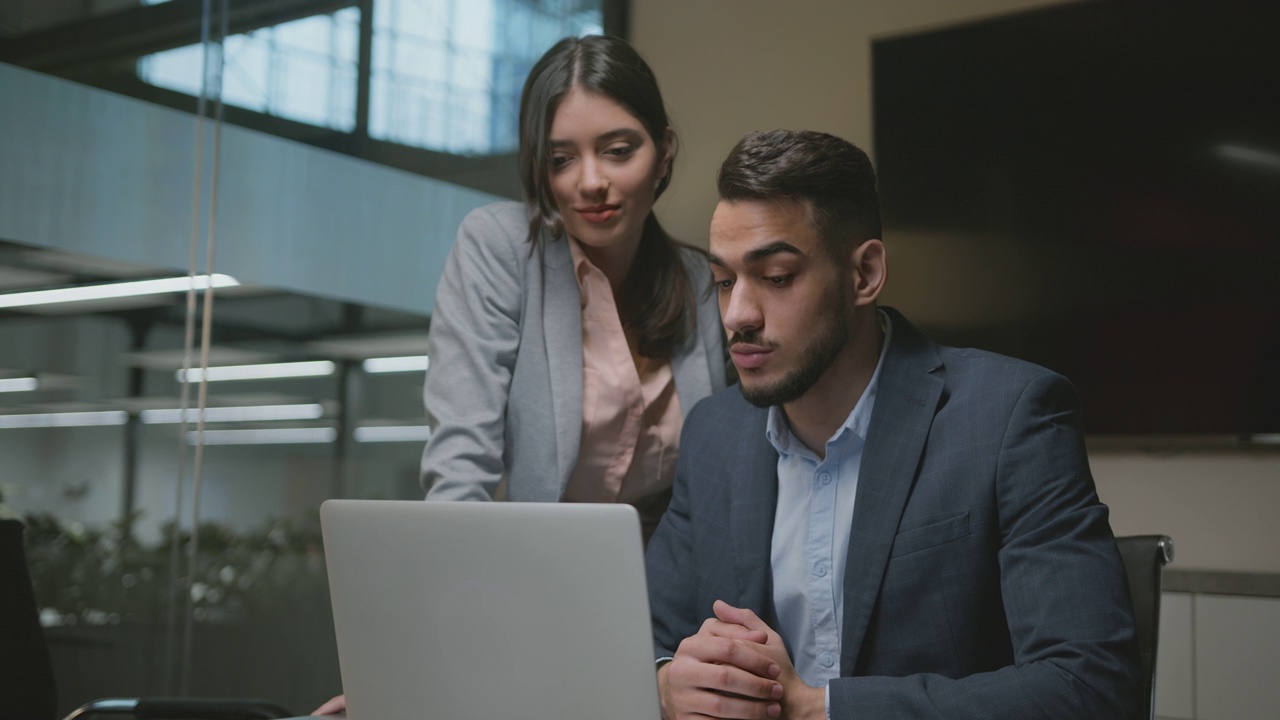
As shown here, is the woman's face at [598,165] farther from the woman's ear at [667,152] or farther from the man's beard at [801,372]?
the man's beard at [801,372]

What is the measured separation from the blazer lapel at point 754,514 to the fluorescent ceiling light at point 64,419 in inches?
88.4

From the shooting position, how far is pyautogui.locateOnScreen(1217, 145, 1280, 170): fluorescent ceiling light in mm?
2982

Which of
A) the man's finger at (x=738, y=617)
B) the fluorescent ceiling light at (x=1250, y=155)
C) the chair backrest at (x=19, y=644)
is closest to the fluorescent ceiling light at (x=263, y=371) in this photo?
the chair backrest at (x=19, y=644)

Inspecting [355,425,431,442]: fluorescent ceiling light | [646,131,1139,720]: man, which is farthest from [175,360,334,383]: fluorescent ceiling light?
[646,131,1139,720]: man

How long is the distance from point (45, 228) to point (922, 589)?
260cm

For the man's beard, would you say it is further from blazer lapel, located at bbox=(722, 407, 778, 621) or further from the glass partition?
the glass partition

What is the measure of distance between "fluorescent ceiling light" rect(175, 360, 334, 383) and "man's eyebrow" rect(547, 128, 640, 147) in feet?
6.89

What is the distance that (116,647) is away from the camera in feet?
10.4

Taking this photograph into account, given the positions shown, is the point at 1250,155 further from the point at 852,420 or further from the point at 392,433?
the point at 392,433

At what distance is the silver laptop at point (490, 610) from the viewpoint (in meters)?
0.89

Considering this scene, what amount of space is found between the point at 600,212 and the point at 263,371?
214 centimetres

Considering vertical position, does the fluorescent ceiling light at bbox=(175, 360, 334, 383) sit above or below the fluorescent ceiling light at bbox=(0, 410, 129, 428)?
above

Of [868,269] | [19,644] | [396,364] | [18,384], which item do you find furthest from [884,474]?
[396,364]

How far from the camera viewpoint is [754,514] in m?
1.44
